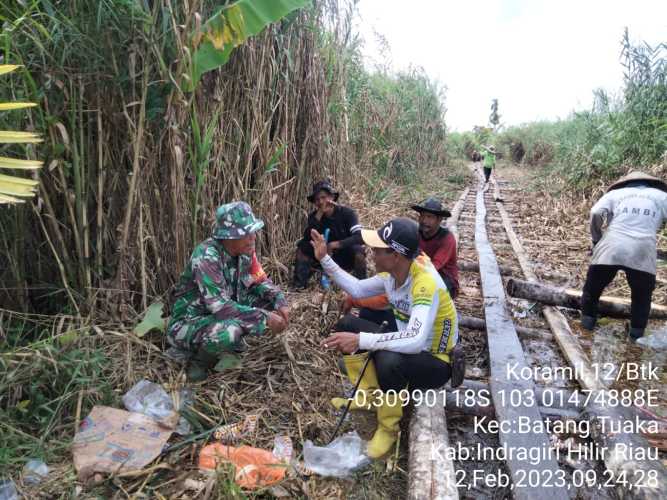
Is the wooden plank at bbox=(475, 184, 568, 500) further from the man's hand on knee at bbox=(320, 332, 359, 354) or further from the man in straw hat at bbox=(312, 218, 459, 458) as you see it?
the man's hand on knee at bbox=(320, 332, 359, 354)

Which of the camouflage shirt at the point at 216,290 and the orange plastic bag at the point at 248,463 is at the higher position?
the camouflage shirt at the point at 216,290

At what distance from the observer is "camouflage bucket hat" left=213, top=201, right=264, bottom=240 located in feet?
8.96

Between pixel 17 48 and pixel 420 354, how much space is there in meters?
2.92

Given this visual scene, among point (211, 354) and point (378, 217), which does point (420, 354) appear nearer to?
point (211, 354)

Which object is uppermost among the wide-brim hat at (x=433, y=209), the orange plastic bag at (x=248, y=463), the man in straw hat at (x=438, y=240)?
the wide-brim hat at (x=433, y=209)

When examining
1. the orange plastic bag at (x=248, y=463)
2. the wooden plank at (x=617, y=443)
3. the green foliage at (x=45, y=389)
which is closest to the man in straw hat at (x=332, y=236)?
the wooden plank at (x=617, y=443)

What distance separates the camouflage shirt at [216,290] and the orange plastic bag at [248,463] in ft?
2.52

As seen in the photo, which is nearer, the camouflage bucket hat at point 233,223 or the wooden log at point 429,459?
the wooden log at point 429,459

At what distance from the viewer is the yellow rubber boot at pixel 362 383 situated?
2639 millimetres

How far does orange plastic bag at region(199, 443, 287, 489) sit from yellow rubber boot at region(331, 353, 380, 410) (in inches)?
25.6

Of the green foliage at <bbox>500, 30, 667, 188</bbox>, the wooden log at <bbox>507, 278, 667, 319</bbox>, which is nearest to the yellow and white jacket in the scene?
the wooden log at <bbox>507, 278, 667, 319</bbox>

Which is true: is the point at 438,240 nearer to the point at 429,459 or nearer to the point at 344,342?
the point at 344,342

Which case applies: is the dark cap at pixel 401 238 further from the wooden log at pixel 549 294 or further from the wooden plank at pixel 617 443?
the wooden log at pixel 549 294

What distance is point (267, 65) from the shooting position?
13.0 ft
